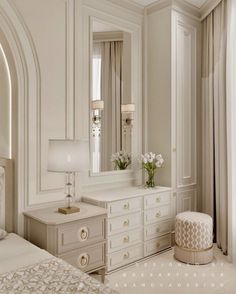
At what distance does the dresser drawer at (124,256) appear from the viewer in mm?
2904

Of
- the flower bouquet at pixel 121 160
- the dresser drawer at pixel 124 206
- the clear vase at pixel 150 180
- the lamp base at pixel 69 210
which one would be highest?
the flower bouquet at pixel 121 160

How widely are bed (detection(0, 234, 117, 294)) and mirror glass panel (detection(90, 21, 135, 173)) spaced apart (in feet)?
4.60

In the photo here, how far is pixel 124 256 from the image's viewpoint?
9.89 ft

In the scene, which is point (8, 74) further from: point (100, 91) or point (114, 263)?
point (114, 263)

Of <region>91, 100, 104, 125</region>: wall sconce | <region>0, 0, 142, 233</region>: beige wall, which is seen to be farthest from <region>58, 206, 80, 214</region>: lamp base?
<region>91, 100, 104, 125</region>: wall sconce

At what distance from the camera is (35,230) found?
8.20 feet

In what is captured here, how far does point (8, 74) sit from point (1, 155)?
2.42 feet

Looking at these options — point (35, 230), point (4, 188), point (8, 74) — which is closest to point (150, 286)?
point (35, 230)

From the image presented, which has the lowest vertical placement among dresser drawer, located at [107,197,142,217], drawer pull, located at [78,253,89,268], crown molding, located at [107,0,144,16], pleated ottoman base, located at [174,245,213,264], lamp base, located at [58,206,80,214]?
pleated ottoman base, located at [174,245,213,264]

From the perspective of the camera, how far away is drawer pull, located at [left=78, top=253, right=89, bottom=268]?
98.3 inches

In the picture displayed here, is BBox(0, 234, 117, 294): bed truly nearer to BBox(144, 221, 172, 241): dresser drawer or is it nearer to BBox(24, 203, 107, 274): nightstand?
BBox(24, 203, 107, 274): nightstand

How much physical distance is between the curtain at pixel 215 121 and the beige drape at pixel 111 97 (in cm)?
113

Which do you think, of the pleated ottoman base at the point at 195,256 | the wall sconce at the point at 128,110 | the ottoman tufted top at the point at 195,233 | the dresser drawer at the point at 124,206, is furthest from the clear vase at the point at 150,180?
the pleated ottoman base at the point at 195,256

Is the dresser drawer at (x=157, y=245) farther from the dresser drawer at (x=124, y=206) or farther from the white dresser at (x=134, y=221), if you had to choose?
the dresser drawer at (x=124, y=206)
